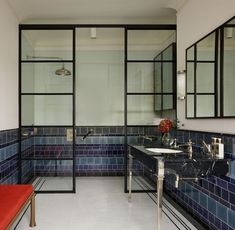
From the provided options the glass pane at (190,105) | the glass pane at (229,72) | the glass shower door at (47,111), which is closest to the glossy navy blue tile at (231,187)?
the glass pane at (229,72)

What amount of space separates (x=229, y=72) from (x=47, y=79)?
325 centimetres

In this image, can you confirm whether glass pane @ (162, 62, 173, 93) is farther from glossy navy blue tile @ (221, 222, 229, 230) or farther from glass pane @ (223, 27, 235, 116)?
glossy navy blue tile @ (221, 222, 229, 230)

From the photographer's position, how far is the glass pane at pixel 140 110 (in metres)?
4.57

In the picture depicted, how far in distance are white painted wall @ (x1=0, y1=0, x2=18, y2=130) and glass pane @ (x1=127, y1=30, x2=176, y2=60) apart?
1.80m

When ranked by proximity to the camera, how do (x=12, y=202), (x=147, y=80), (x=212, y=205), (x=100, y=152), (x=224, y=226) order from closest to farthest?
1. (x=12, y=202)
2. (x=224, y=226)
3. (x=212, y=205)
4. (x=147, y=80)
5. (x=100, y=152)

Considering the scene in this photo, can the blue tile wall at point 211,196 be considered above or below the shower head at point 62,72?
below

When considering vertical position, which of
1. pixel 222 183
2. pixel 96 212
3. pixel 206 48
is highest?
pixel 206 48

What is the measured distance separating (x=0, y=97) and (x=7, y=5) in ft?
4.27

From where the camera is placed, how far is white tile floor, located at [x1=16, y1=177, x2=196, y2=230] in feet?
9.38

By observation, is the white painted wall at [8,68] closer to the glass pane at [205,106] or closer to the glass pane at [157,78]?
the glass pane at [157,78]

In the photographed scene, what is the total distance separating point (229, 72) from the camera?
237 centimetres

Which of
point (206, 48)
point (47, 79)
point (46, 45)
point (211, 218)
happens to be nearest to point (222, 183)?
point (211, 218)

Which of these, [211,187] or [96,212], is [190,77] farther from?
[96,212]

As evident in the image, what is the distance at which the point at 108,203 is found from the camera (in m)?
3.62
